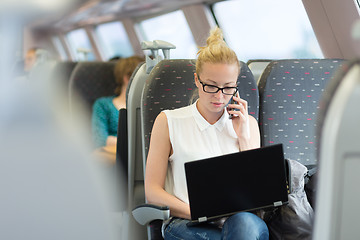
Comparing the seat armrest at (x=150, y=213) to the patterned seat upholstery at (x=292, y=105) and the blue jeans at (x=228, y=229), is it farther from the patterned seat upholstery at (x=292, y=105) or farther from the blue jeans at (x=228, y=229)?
the patterned seat upholstery at (x=292, y=105)

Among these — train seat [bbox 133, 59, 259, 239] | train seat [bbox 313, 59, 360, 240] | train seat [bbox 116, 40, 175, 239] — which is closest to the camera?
train seat [bbox 313, 59, 360, 240]

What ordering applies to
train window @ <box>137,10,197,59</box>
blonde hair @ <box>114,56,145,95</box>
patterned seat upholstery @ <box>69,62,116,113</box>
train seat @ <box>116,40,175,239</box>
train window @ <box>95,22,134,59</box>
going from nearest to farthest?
train seat @ <box>116,40,175,239</box>, blonde hair @ <box>114,56,145,95</box>, patterned seat upholstery @ <box>69,62,116,113</box>, train window @ <box>137,10,197,59</box>, train window @ <box>95,22,134,59</box>

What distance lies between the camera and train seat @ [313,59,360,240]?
459 mm

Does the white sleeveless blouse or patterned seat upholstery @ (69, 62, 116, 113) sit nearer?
the white sleeveless blouse

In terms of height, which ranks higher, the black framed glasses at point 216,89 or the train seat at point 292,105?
the black framed glasses at point 216,89

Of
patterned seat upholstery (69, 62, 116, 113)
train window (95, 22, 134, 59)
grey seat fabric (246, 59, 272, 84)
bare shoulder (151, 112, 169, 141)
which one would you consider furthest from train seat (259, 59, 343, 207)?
train window (95, 22, 134, 59)

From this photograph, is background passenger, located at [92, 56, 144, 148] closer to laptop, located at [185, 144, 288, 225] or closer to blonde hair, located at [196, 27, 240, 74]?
blonde hair, located at [196, 27, 240, 74]

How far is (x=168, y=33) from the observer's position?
6004mm

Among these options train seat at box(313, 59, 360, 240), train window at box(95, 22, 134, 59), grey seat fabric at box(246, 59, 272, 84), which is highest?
train window at box(95, 22, 134, 59)

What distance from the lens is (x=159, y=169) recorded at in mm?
1464

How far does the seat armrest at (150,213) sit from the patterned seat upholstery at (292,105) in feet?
1.88

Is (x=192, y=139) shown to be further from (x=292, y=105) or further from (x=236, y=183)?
(x=292, y=105)

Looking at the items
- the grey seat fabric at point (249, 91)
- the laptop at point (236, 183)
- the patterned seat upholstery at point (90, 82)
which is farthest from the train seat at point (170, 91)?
the patterned seat upholstery at point (90, 82)

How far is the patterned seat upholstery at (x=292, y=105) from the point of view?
1.74 m
